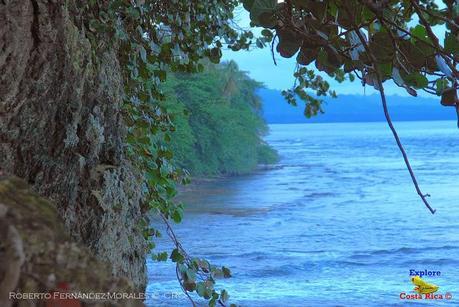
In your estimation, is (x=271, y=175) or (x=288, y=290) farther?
(x=271, y=175)

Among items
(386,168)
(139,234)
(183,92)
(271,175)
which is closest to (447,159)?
(386,168)

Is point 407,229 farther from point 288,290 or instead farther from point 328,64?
point 328,64

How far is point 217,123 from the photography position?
56.5 ft

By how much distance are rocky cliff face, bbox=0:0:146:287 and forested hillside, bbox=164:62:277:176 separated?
42.4 feet

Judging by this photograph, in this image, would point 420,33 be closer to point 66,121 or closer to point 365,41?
point 365,41

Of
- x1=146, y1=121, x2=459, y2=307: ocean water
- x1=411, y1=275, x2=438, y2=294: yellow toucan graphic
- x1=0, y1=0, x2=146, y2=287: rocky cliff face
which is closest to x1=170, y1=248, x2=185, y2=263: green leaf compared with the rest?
x1=0, y1=0, x2=146, y2=287: rocky cliff face

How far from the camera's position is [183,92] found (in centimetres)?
1593

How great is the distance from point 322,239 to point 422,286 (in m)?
2.46

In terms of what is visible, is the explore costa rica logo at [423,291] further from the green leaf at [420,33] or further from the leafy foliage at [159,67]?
the green leaf at [420,33]

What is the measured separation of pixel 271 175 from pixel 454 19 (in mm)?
16818

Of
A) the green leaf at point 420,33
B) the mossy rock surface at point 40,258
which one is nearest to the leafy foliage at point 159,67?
the green leaf at point 420,33

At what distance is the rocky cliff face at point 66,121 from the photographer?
1.11m

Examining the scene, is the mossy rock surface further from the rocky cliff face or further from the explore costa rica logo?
the explore costa rica logo

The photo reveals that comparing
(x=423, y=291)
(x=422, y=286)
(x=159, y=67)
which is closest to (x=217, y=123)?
A: (x=422, y=286)
